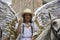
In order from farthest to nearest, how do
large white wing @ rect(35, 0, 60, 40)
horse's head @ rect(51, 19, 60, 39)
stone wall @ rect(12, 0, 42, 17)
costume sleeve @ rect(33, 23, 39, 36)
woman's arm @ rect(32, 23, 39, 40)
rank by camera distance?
stone wall @ rect(12, 0, 42, 17)
large white wing @ rect(35, 0, 60, 40)
costume sleeve @ rect(33, 23, 39, 36)
woman's arm @ rect(32, 23, 39, 40)
horse's head @ rect(51, 19, 60, 39)

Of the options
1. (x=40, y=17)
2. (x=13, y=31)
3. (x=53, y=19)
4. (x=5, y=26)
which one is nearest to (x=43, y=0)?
(x=40, y=17)

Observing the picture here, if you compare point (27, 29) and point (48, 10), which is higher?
point (48, 10)

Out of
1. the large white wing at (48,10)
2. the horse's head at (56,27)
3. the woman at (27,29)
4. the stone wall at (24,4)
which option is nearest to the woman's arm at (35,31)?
the woman at (27,29)

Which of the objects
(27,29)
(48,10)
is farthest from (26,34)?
(48,10)

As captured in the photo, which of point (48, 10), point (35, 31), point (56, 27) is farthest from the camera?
point (48, 10)

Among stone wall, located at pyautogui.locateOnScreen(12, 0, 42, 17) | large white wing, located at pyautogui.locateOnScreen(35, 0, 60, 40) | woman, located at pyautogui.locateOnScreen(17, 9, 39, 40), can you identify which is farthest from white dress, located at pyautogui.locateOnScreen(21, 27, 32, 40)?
stone wall, located at pyautogui.locateOnScreen(12, 0, 42, 17)

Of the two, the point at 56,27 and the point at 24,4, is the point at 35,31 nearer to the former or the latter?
the point at 56,27

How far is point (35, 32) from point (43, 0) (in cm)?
239

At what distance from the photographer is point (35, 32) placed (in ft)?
16.3

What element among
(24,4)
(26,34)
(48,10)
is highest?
(24,4)

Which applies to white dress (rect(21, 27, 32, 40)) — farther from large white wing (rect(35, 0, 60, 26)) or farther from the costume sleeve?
large white wing (rect(35, 0, 60, 26))

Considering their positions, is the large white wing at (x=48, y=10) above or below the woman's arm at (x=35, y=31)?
above

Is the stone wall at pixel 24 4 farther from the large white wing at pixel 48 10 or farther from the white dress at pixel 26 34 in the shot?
the white dress at pixel 26 34

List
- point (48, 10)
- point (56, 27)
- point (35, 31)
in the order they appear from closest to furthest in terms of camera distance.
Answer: point (56, 27) < point (35, 31) < point (48, 10)
